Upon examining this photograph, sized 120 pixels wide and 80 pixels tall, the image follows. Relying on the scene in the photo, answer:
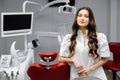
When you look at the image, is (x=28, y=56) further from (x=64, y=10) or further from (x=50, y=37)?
(x=50, y=37)

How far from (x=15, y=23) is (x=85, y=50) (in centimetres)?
127

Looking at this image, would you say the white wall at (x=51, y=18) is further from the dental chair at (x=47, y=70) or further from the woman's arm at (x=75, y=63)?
the dental chair at (x=47, y=70)

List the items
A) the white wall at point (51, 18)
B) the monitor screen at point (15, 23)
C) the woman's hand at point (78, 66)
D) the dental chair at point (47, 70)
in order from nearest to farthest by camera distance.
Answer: the dental chair at point (47, 70) → the woman's hand at point (78, 66) → the monitor screen at point (15, 23) → the white wall at point (51, 18)

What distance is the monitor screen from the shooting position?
2477 millimetres

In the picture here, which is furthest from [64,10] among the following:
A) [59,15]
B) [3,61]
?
[3,61]

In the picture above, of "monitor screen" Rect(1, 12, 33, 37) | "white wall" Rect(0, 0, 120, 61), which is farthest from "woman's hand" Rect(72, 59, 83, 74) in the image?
"white wall" Rect(0, 0, 120, 61)

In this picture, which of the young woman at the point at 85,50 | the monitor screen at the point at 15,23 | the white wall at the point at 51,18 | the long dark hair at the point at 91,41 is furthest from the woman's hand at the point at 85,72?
the white wall at the point at 51,18

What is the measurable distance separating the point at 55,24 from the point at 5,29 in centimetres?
145

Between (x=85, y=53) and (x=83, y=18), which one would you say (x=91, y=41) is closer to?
(x=85, y=53)

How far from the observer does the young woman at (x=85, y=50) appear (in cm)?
173

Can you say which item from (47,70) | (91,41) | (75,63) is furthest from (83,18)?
(47,70)

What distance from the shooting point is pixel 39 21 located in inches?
154

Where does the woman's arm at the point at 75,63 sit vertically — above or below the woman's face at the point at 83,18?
below

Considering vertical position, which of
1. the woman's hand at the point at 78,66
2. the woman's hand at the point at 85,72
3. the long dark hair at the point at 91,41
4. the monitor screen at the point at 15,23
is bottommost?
the woman's hand at the point at 85,72
